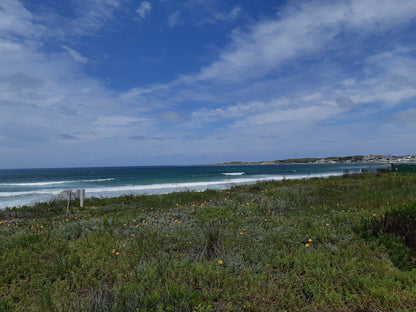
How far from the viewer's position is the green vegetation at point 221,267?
3.54m

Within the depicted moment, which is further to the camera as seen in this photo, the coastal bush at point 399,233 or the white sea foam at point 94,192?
the white sea foam at point 94,192

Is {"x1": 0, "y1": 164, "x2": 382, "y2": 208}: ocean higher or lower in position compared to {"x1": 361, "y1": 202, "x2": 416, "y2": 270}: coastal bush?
lower

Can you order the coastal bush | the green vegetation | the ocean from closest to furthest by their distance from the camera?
the green vegetation
the coastal bush
the ocean

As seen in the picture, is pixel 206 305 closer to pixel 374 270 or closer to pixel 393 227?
pixel 374 270

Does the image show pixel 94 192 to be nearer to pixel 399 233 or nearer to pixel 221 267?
pixel 221 267

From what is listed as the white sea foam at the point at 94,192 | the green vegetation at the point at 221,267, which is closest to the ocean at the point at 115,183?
the white sea foam at the point at 94,192

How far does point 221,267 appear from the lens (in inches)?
183

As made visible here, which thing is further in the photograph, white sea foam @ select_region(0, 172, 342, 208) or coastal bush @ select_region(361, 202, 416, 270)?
white sea foam @ select_region(0, 172, 342, 208)

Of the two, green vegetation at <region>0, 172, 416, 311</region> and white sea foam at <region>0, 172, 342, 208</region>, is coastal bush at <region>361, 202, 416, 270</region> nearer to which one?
green vegetation at <region>0, 172, 416, 311</region>

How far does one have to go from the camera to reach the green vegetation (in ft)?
11.6

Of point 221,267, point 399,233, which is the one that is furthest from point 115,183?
point 399,233

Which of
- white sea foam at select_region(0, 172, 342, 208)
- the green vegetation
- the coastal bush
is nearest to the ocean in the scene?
white sea foam at select_region(0, 172, 342, 208)

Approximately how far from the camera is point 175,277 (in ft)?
14.2

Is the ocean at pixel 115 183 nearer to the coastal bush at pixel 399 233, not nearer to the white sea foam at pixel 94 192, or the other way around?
the white sea foam at pixel 94 192
